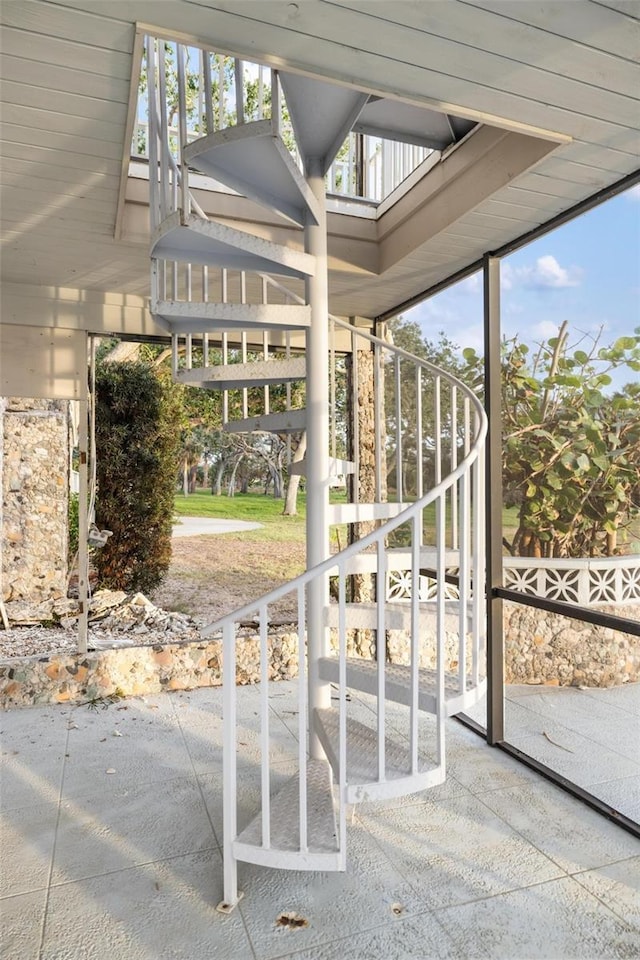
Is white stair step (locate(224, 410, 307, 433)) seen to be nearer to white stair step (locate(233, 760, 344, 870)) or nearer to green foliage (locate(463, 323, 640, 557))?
white stair step (locate(233, 760, 344, 870))

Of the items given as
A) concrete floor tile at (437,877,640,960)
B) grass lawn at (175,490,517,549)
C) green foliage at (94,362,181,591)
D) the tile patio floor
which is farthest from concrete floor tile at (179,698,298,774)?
grass lawn at (175,490,517,549)

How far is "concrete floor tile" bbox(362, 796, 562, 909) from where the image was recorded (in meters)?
2.02

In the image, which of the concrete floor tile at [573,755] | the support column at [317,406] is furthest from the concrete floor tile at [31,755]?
the concrete floor tile at [573,755]

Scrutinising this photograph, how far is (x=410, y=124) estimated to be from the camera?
2.73m

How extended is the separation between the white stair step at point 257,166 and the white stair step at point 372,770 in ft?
6.86

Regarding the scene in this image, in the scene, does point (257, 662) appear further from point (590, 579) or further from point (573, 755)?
Result: point (590, 579)

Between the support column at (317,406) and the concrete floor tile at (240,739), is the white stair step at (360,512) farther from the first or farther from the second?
the concrete floor tile at (240,739)

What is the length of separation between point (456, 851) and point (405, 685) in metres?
0.69

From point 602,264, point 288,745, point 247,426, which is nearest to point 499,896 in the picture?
point 288,745

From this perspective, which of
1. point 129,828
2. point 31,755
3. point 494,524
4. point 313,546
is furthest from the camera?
point 494,524

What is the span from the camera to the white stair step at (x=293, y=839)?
189 centimetres

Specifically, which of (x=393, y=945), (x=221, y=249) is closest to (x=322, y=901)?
(x=393, y=945)

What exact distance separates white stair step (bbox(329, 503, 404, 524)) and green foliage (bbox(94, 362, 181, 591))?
2.59m

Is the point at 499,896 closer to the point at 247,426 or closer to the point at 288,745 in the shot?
the point at 288,745
